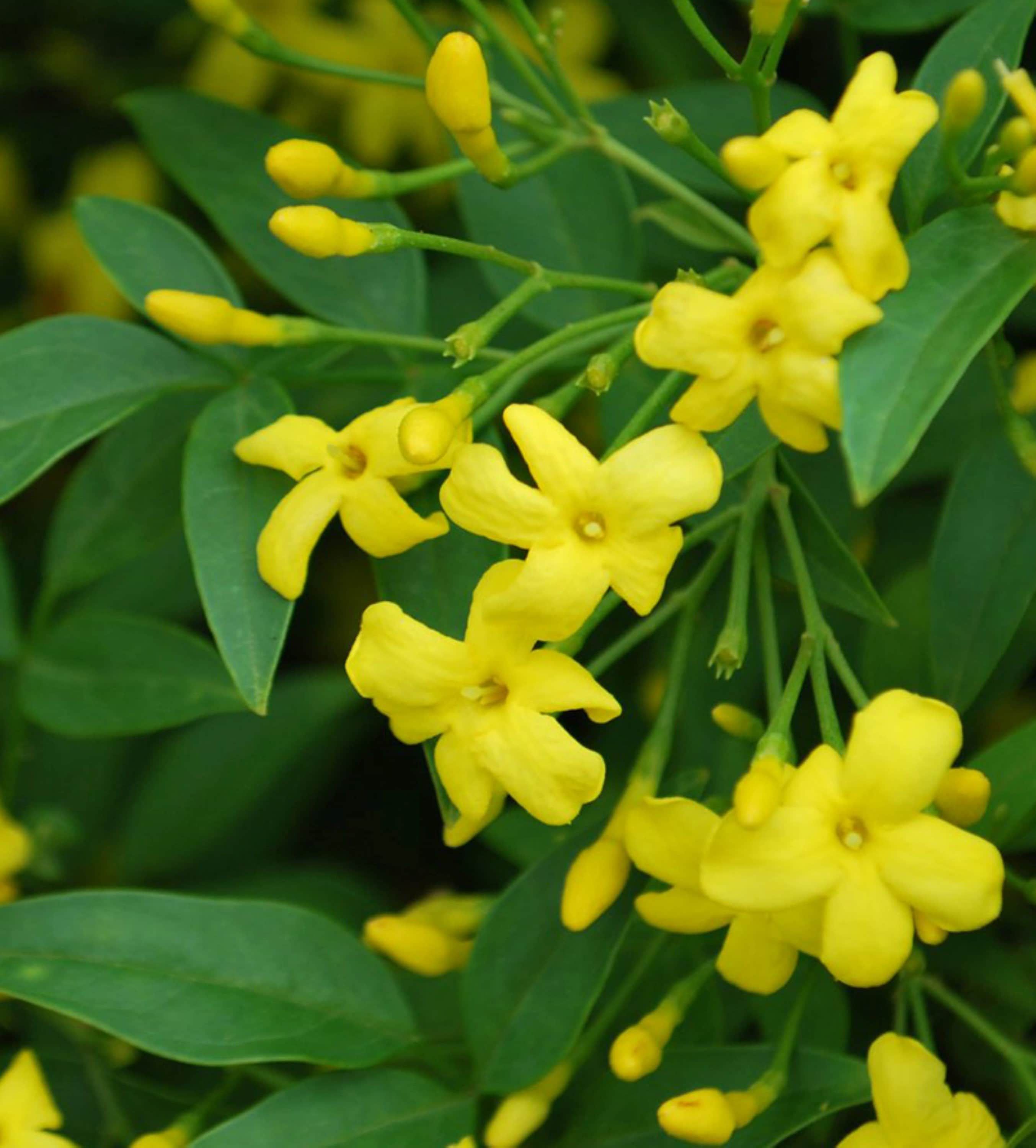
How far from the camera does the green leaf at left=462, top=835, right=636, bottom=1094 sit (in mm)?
1148

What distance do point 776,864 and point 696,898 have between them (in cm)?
13

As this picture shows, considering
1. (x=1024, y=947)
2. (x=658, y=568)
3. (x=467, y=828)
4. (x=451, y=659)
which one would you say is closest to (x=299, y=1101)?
(x=467, y=828)

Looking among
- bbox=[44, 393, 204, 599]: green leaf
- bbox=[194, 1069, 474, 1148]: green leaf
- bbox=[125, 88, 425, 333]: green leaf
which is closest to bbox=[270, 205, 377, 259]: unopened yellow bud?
bbox=[125, 88, 425, 333]: green leaf

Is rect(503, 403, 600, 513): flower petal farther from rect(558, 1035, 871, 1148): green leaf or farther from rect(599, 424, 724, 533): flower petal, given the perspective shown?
rect(558, 1035, 871, 1148): green leaf

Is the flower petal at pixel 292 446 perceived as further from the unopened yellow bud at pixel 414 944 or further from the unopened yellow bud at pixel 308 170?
the unopened yellow bud at pixel 414 944

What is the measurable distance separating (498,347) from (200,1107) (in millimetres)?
712

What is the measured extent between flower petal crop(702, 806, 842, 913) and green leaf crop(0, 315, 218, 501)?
54 centimetres

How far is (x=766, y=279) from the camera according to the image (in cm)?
94

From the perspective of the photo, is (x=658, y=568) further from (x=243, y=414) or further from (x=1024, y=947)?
(x=1024, y=947)

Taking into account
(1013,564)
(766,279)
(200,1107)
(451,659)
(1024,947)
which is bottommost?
(1024,947)

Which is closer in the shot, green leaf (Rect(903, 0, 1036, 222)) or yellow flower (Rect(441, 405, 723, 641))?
yellow flower (Rect(441, 405, 723, 641))

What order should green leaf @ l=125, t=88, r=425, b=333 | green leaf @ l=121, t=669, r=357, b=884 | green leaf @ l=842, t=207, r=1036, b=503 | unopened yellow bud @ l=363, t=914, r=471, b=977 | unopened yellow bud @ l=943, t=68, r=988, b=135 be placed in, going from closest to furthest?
green leaf @ l=842, t=207, r=1036, b=503 < unopened yellow bud @ l=943, t=68, r=988, b=135 < unopened yellow bud @ l=363, t=914, r=471, b=977 < green leaf @ l=125, t=88, r=425, b=333 < green leaf @ l=121, t=669, r=357, b=884

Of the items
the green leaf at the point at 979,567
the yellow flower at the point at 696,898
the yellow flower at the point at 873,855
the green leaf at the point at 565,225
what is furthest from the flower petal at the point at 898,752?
the green leaf at the point at 565,225

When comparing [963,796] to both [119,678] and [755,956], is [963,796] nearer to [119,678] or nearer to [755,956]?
[755,956]
